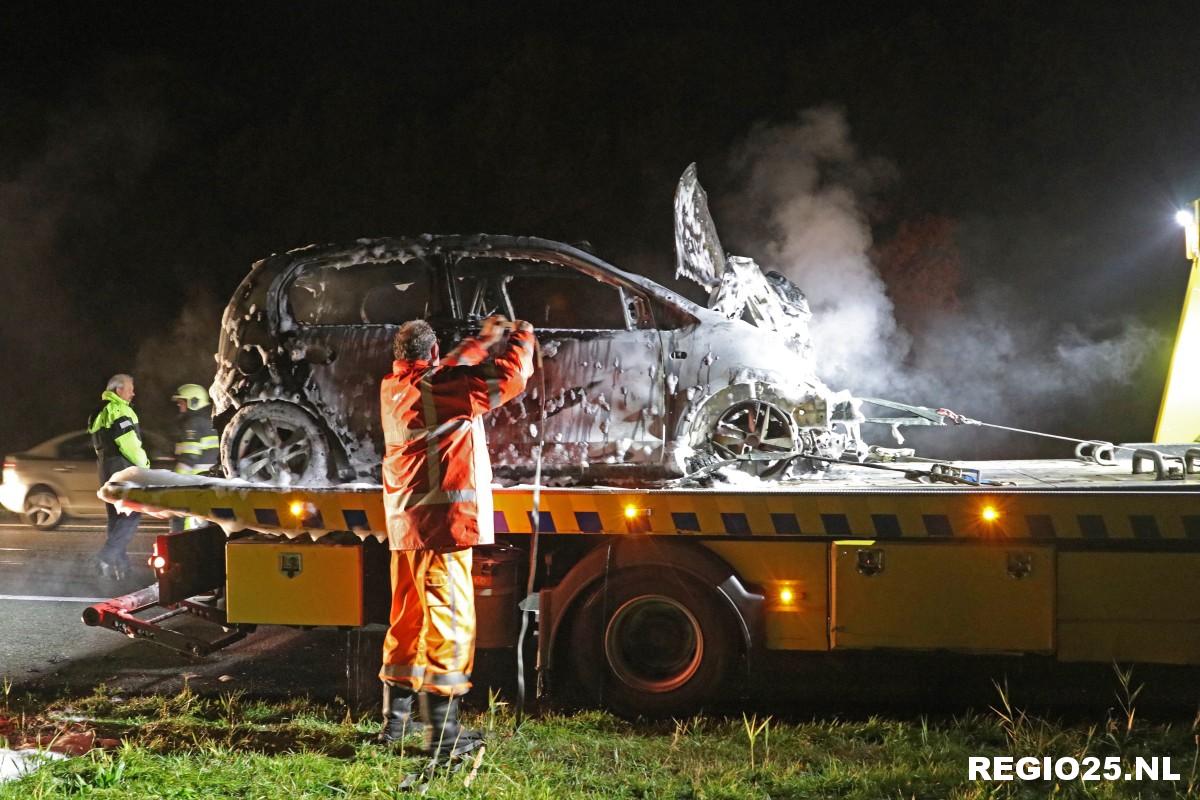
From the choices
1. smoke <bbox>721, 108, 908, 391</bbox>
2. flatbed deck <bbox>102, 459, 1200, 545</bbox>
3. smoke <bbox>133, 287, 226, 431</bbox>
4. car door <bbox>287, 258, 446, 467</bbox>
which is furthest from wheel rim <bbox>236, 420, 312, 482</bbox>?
smoke <bbox>133, 287, 226, 431</bbox>

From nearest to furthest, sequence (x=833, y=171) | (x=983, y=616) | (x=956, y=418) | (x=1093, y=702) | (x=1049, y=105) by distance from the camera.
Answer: (x=983, y=616)
(x=1093, y=702)
(x=956, y=418)
(x=833, y=171)
(x=1049, y=105)

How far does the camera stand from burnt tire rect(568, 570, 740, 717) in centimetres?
538

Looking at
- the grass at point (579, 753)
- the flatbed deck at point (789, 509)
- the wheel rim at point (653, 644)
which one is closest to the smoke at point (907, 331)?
the flatbed deck at point (789, 509)

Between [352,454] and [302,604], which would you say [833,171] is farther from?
[302,604]

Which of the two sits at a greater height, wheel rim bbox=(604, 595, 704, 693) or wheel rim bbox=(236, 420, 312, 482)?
wheel rim bbox=(236, 420, 312, 482)

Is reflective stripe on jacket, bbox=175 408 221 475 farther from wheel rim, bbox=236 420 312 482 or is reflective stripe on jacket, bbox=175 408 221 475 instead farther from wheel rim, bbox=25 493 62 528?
wheel rim, bbox=25 493 62 528

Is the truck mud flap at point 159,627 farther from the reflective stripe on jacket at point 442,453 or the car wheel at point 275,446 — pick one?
the reflective stripe on jacket at point 442,453

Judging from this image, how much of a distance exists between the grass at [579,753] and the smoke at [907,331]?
3.97 meters

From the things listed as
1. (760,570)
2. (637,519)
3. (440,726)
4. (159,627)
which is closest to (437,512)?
(440,726)

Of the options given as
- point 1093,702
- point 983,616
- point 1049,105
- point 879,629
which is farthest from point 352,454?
point 1049,105

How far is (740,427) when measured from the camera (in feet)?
22.0

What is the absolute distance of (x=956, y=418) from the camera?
7312 millimetres

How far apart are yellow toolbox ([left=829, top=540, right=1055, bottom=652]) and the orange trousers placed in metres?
1.93

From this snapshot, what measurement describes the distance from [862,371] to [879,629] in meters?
3.99
